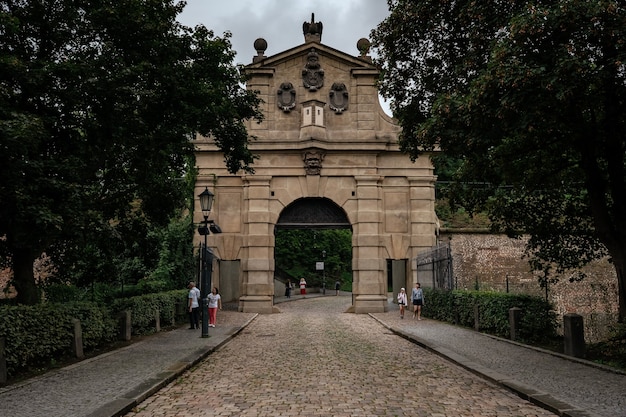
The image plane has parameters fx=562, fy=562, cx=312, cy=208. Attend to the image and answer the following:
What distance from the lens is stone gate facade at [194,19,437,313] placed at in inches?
1053

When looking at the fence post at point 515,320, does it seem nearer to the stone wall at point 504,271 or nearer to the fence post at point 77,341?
the fence post at point 77,341

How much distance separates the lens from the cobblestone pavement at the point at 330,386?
7117 mm

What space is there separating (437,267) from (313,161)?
7.71 meters

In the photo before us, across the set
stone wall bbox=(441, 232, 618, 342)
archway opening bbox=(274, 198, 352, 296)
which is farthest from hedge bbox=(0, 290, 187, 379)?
archway opening bbox=(274, 198, 352, 296)

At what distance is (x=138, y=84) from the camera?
1242cm

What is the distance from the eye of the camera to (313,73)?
91.1ft

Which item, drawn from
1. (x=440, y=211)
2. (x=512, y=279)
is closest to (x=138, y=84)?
(x=512, y=279)

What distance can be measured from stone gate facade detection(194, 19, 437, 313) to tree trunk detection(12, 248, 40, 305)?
14.4 m

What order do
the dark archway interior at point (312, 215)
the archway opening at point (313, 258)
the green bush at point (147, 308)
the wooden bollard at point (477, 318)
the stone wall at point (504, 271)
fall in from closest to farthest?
the green bush at point (147, 308)
the wooden bollard at point (477, 318)
the dark archway interior at point (312, 215)
the stone wall at point (504, 271)
the archway opening at point (313, 258)

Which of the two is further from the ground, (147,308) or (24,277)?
(24,277)

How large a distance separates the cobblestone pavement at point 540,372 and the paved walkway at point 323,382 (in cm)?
2

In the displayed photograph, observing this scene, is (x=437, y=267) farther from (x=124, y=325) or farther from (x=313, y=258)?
(x=313, y=258)

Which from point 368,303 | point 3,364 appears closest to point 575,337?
point 3,364

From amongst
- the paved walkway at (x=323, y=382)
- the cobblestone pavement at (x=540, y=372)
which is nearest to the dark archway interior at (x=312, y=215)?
the cobblestone pavement at (x=540, y=372)
